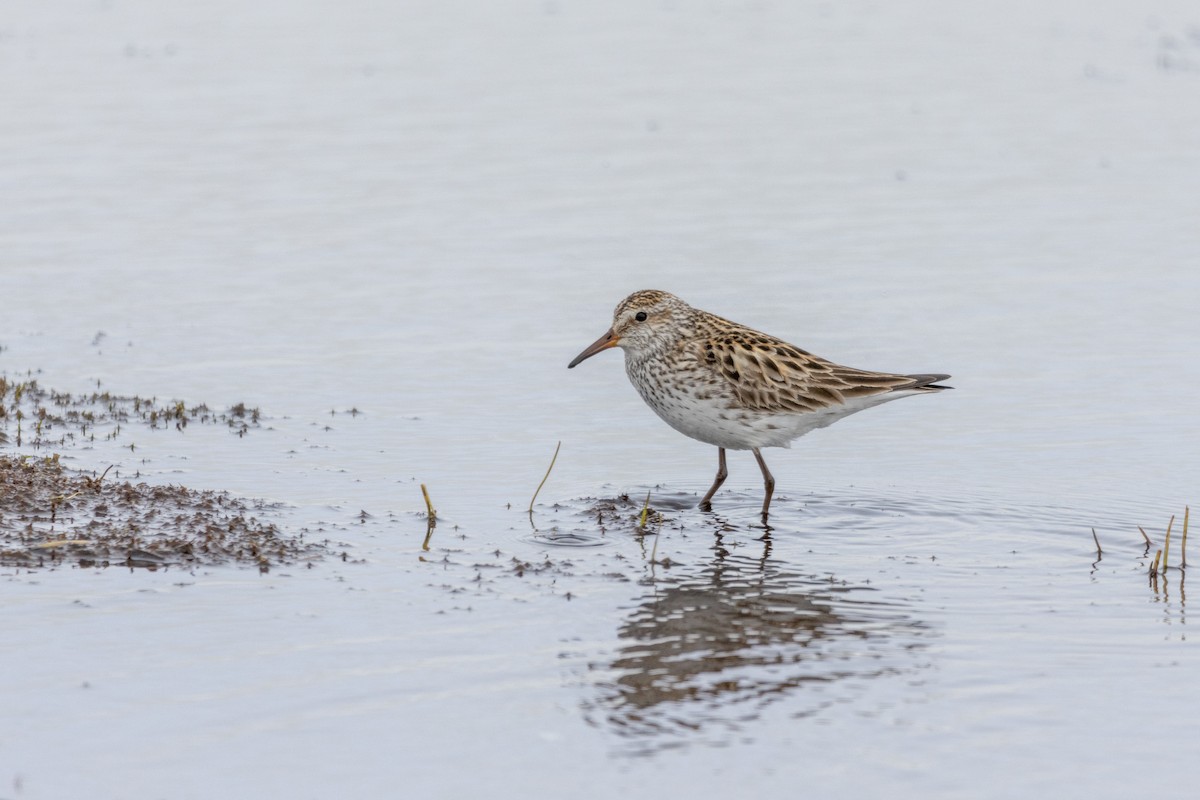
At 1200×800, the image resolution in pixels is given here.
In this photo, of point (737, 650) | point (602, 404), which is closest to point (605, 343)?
point (602, 404)

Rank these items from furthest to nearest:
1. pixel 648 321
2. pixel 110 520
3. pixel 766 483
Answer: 1. pixel 648 321
2. pixel 766 483
3. pixel 110 520

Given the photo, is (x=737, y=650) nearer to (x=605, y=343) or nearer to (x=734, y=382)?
(x=734, y=382)

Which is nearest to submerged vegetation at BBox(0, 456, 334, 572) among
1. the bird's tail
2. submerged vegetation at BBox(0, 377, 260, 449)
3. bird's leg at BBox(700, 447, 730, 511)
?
submerged vegetation at BBox(0, 377, 260, 449)

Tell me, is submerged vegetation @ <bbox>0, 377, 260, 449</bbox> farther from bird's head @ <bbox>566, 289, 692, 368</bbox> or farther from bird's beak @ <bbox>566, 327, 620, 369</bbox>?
bird's head @ <bbox>566, 289, 692, 368</bbox>

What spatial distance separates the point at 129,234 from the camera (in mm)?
18859

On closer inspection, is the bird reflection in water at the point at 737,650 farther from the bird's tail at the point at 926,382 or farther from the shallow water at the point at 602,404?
the bird's tail at the point at 926,382

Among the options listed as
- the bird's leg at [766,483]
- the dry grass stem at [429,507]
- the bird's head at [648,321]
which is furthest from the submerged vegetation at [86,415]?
the bird's leg at [766,483]

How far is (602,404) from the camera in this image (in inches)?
567

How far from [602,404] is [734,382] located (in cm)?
318

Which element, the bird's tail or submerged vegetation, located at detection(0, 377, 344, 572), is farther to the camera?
the bird's tail

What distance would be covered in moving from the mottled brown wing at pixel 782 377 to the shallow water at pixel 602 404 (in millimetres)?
782

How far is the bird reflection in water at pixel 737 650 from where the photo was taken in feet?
24.9

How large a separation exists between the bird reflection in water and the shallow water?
1.2 inches

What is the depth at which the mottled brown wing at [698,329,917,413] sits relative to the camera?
11.4m
